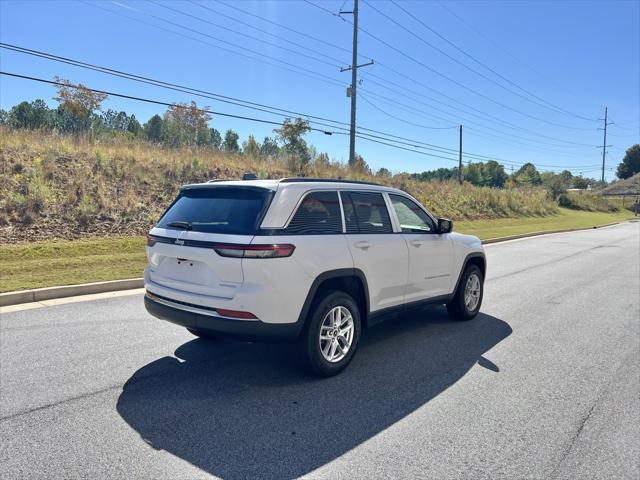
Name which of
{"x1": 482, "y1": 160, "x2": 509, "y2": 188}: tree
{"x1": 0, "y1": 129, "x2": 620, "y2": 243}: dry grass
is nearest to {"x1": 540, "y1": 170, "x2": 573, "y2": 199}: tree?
{"x1": 0, "y1": 129, "x2": 620, "y2": 243}: dry grass

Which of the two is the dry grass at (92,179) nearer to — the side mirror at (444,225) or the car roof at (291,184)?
the car roof at (291,184)

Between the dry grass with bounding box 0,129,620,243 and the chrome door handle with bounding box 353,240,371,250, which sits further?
the dry grass with bounding box 0,129,620,243

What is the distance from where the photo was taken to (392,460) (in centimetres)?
308

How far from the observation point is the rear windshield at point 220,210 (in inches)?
160

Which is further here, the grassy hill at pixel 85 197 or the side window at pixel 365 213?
the grassy hill at pixel 85 197

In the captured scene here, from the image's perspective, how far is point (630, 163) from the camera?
128750 millimetres

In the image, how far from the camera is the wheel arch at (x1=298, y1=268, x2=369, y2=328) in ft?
13.6

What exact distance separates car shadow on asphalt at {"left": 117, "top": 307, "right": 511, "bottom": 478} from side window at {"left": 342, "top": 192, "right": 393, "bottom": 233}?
1.42m

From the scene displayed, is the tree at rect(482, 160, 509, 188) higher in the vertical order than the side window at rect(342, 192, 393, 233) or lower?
higher

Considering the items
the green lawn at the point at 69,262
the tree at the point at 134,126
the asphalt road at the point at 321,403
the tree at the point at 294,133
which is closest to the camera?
the asphalt road at the point at 321,403

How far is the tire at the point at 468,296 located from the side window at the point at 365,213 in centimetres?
187

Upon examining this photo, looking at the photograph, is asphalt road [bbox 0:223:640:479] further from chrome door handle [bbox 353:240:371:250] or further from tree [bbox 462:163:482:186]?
tree [bbox 462:163:482:186]

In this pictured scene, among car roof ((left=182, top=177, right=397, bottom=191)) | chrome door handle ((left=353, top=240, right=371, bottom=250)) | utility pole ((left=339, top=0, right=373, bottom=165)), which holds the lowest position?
chrome door handle ((left=353, top=240, right=371, bottom=250))

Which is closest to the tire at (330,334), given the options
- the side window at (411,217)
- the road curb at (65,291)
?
the side window at (411,217)
